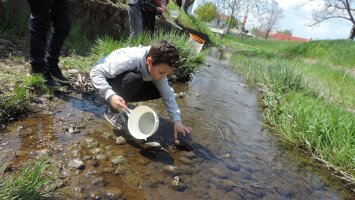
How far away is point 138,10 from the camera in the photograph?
4.72 meters

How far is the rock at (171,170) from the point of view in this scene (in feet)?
7.52

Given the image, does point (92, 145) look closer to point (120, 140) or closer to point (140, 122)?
point (120, 140)

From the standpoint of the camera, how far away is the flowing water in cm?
203

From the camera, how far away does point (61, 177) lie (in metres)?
1.89

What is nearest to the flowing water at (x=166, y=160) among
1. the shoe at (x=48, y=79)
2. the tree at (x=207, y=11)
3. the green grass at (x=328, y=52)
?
the shoe at (x=48, y=79)

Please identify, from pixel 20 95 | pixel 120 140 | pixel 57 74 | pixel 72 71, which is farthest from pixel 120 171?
pixel 72 71

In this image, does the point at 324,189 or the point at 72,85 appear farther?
the point at 72,85

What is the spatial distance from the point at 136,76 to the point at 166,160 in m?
0.66

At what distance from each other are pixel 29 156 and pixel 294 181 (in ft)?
6.13

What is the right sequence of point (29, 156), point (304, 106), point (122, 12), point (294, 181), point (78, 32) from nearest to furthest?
point (29, 156) → point (294, 181) → point (304, 106) → point (78, 32) → point (122, 12)

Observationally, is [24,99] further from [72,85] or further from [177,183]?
[177,183]

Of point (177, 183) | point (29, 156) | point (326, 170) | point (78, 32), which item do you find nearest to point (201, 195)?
point (177, 183)

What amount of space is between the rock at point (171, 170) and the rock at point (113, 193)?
445 millimetres

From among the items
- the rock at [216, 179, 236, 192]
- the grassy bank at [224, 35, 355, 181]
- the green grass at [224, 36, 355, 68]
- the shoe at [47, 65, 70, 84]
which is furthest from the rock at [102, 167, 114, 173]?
the green grass at [224, 36, 355, 68]
